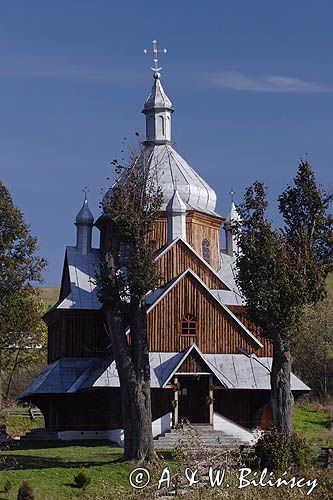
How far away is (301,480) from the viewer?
19.2 metres

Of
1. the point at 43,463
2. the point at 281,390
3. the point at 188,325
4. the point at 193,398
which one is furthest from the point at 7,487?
the point at 188,325

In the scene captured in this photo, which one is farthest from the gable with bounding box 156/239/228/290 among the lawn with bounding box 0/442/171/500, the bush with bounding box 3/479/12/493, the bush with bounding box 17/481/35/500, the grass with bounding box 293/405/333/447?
the bush with bounding box 17/481/35/500

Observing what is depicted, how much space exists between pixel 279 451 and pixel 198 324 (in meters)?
11.6

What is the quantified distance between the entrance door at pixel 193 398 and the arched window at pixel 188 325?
77.3 inches

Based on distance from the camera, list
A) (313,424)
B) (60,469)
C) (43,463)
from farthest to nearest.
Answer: (313,424)
(43,463)
(60,469)

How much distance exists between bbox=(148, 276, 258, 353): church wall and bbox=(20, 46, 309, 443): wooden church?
0.12 feet

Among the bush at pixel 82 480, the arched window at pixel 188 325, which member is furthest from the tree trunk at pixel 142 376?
the arched window at pixel 188 325

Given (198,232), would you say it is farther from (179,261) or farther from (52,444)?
(52,444)

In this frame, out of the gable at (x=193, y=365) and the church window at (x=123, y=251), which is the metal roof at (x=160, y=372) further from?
the church window at (x=123, y=251)

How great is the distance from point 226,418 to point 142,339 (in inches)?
319

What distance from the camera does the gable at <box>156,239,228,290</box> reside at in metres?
37.1

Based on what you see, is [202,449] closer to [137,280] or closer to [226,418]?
[137,280]

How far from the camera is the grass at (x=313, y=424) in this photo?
33.4 m

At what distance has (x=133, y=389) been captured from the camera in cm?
2712
